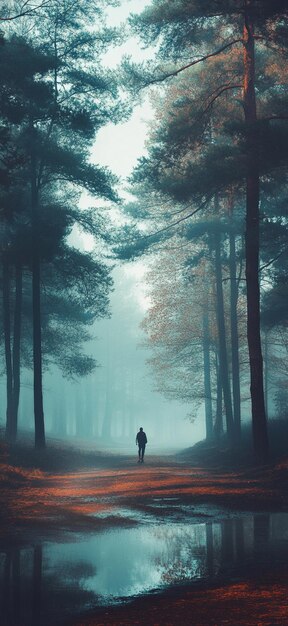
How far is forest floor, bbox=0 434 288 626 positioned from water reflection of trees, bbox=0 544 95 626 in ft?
1.03

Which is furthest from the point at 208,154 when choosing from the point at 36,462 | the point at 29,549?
the point at 29,549

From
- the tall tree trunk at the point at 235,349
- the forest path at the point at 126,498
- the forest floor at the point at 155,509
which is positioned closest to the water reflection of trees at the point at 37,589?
the forest floor at the point at 155,509

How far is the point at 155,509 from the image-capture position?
10656 mm

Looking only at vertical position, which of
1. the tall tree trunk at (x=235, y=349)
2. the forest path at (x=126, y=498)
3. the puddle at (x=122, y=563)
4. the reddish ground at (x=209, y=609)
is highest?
the tall tree trunk at (x=235, y=349)

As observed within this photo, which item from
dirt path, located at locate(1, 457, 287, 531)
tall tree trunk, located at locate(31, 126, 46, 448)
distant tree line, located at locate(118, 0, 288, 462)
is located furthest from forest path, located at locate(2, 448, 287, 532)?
tall tree trunk, located at locate(31, 126, 46, 448)

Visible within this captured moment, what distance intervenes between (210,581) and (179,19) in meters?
16.2

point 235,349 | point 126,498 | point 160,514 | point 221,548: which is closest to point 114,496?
point 126,498

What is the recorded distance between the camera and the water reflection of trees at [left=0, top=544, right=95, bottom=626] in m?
4.87

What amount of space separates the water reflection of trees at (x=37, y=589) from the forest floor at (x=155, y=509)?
31 cm

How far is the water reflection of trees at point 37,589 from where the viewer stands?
4.87 m

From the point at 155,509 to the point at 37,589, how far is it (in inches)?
205

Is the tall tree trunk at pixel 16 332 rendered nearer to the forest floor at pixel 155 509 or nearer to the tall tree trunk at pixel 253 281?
the forest floor at pixel 155 509

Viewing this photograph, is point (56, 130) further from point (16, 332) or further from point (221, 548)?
point (221, 548)

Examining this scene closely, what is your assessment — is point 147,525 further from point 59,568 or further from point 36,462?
point 36,462
